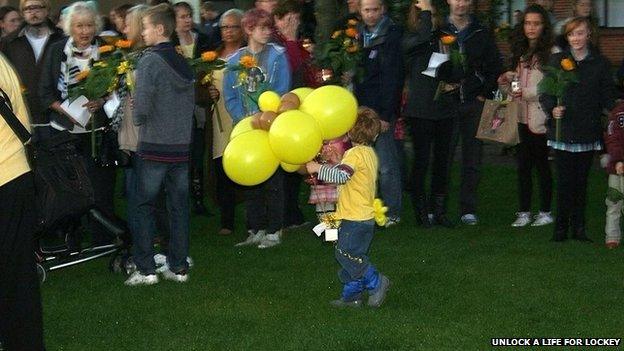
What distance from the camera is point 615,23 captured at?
27797 mm

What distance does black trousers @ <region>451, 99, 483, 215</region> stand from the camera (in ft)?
40.3

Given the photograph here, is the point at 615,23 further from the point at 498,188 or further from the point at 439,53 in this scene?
the point at 439,53

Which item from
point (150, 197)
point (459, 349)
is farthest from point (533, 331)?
point (150, 197)

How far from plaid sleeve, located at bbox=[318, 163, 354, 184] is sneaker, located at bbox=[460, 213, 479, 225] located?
423 centimetres

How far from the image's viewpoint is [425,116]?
39.5ft

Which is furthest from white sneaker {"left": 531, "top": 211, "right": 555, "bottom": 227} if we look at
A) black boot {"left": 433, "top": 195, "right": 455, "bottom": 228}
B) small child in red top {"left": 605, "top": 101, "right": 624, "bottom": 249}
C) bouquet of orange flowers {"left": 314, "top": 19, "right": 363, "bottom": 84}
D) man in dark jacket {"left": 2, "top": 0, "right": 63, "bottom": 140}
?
man in dark jacket {"left": 2, "top": 0, "right": 63, "bottom": 140}

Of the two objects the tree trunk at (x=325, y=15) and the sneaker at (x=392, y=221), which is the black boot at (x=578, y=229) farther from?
the tree trunk at (x=325, y=15)

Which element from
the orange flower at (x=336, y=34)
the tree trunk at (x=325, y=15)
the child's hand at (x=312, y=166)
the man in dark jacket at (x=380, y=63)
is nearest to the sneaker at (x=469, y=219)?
the man in dark jacket at (x=380, y=63)

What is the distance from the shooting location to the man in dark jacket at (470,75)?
39.6 ft

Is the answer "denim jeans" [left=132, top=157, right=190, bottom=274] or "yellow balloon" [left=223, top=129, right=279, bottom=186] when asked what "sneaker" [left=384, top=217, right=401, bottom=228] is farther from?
"yellow balloon" [left=223, top=129, right=279, bottom=186]

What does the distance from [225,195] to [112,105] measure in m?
2.32

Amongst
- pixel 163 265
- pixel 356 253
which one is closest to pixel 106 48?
pixel 163 265

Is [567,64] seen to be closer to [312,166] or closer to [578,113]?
[578,113]

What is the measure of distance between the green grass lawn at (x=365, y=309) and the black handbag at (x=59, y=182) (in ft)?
2.11
